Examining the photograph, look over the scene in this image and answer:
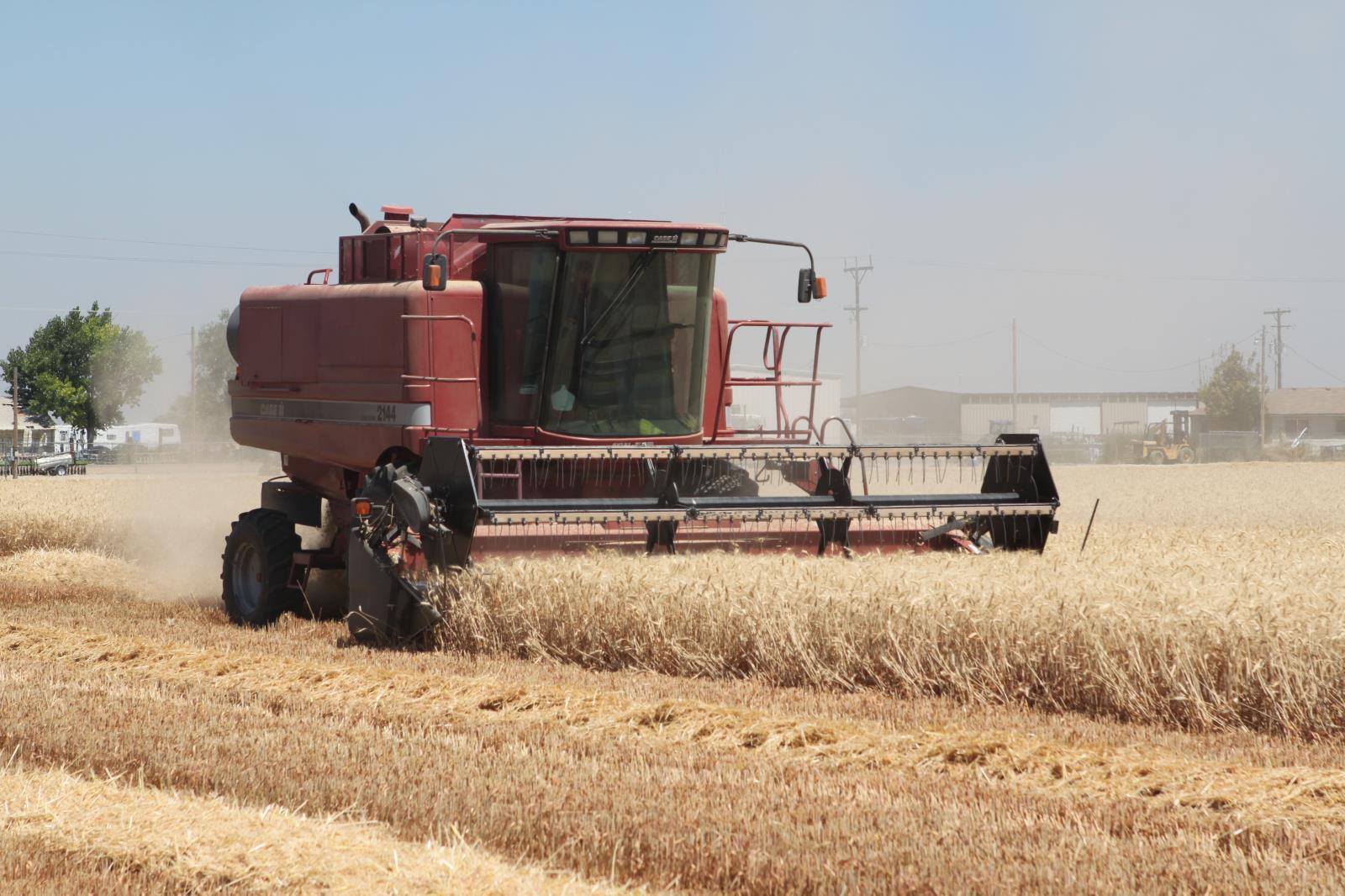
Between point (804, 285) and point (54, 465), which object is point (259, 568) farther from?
point (54, 465)

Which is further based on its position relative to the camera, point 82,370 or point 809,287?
point 82,370

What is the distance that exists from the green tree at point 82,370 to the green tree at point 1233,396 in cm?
4994

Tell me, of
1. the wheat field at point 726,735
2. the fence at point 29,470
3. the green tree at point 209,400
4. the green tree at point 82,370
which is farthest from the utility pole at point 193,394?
the green tree at point 82,370

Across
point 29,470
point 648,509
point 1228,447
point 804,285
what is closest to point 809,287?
point 804,285

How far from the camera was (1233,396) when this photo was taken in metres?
71.4

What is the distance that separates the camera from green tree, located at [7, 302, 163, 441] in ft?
190

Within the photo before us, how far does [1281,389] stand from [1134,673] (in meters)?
86.0

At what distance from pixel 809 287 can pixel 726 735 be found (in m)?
4.72

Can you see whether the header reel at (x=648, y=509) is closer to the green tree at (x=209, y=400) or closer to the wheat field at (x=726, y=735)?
the wheat field at (x=726, y=735)

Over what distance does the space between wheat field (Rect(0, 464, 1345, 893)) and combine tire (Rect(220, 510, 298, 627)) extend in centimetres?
25

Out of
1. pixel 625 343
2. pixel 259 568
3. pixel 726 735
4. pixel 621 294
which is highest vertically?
pixel 621 294

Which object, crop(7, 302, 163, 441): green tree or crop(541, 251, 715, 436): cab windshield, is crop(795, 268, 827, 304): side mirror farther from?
→ crop(7, 302, 163, 441): green tree

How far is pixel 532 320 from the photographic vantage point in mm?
9352

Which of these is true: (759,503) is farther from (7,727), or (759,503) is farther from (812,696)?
(7,727)
